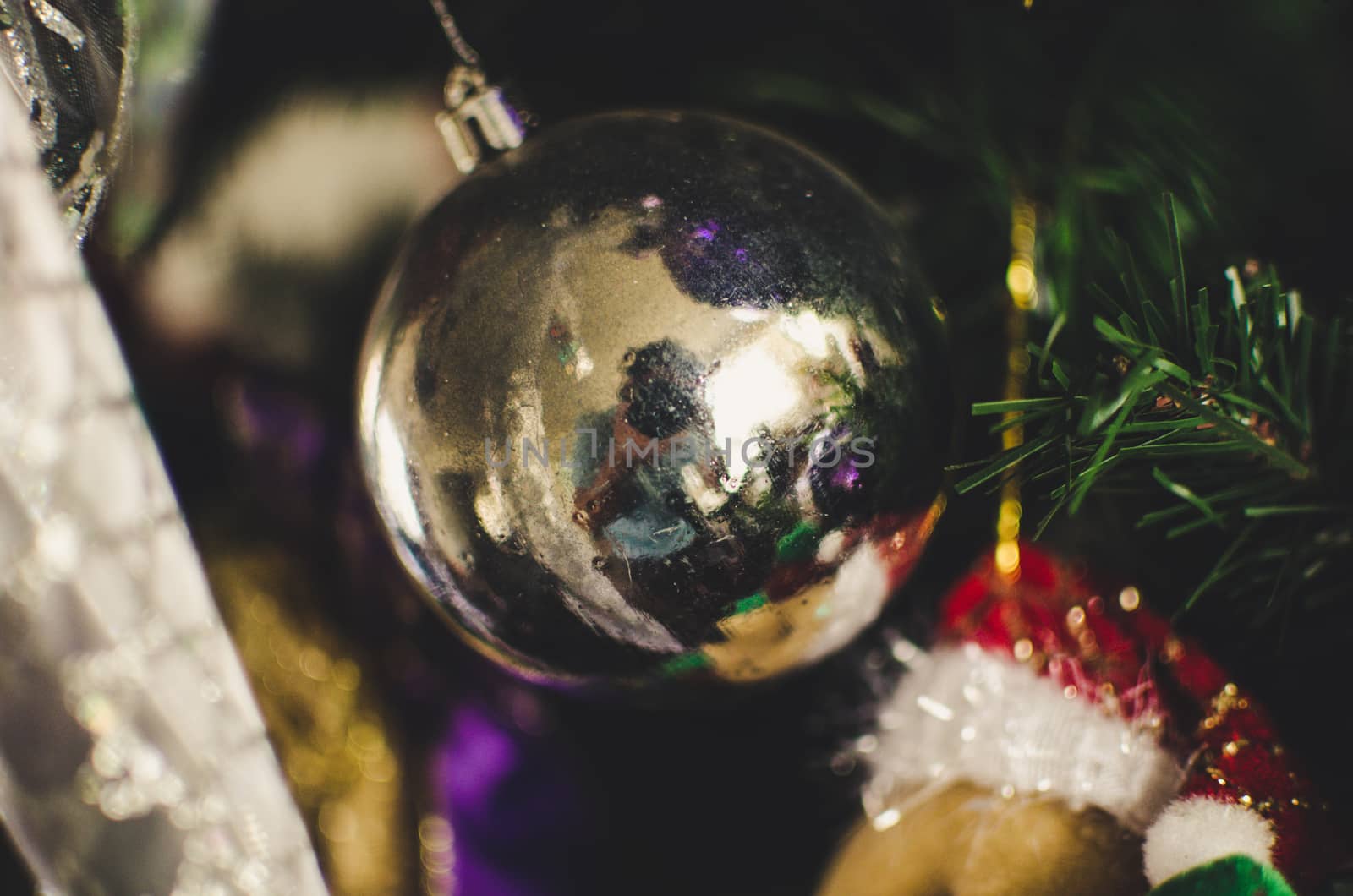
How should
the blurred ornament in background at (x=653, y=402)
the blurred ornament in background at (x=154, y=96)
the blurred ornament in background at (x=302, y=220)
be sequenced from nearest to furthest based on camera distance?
the blurred ornament in background at (x=653, y=402) < the blurred ornament in background at (x=154, y=96) < the blurred ornament in background at (x=302, y=220)

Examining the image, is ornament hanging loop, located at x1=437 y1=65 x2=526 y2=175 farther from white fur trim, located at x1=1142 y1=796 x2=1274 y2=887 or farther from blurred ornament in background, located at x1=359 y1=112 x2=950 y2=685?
white fur trim, located at x1=1142 y1=796 x2=1274 y2=887

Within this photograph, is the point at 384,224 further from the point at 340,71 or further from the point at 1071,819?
the point at 1071,819

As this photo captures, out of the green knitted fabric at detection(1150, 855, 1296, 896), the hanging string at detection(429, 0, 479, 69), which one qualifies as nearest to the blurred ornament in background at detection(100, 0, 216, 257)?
the hanging string at detection(429, 0, 479, 69)

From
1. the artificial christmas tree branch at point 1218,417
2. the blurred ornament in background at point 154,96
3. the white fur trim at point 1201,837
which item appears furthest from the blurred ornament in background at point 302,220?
the white fur trim at point 1201,837

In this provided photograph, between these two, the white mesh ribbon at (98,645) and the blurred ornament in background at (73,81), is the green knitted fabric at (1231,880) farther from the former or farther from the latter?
the blurred ornament in background at (73,81)

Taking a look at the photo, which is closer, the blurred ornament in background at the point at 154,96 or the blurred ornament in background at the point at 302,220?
the blurred ornament in background at the point at 154,96

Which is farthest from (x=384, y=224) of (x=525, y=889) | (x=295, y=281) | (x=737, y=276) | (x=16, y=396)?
(x=525, y=889)

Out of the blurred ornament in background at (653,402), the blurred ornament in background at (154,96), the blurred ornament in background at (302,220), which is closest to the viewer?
the blurred ornament in background at (653,402)
